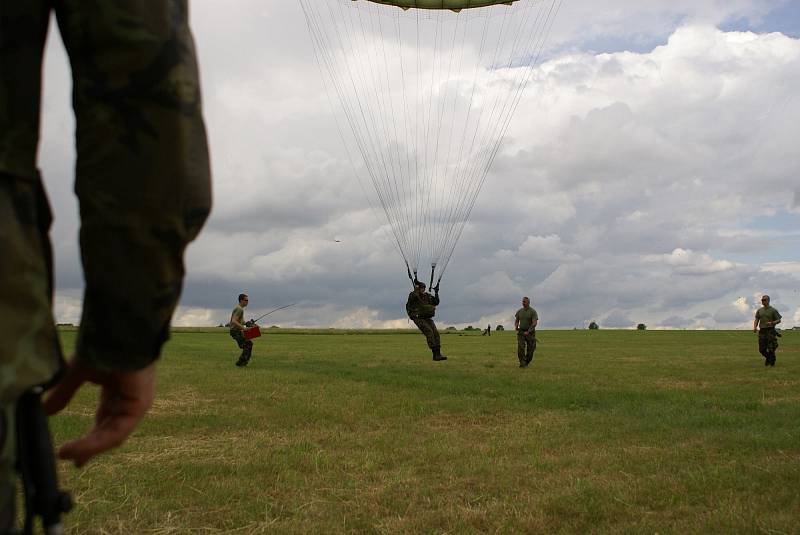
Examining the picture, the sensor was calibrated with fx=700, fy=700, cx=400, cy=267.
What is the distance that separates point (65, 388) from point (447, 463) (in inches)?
300

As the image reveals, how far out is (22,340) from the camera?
1126 mm

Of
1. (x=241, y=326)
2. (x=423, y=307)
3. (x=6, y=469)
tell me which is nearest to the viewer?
(x=6, y=469)

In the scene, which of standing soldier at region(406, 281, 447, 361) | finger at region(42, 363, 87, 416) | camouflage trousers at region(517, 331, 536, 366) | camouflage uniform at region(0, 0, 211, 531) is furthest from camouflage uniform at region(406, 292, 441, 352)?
camouflage uniform at region(0, 0, 211, 531)

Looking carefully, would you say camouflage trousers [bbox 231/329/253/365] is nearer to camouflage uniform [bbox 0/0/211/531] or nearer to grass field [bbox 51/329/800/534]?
grass field [bbox 51/329/800/534]

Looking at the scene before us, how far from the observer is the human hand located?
1.29 m

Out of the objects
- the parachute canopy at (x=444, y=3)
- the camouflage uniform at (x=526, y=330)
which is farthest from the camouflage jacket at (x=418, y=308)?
the parachute canopy at (x=444, y=3)

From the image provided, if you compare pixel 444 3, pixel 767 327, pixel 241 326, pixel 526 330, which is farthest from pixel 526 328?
pixel 444 3

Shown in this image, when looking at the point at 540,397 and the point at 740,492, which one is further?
the point at 540,397

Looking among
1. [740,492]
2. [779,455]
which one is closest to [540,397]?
[779,455]

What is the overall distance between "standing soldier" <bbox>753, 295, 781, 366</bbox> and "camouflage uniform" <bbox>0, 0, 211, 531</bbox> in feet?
91.1

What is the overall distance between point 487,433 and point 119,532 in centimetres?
633

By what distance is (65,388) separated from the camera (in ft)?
4.51

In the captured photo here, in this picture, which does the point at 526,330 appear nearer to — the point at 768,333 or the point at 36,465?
the point at 768,333

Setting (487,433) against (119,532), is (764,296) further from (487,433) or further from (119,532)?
(119,532)
